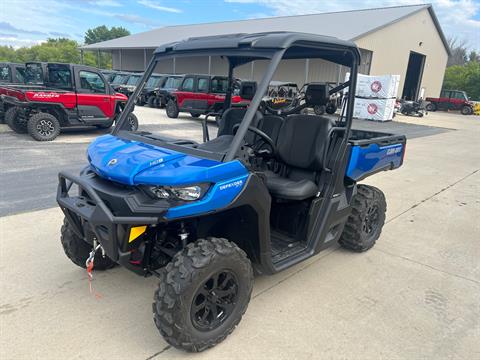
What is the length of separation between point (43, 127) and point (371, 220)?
25.7ft

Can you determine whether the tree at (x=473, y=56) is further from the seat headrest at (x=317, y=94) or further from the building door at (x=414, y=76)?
the seat headrest at (x=317, y=94)

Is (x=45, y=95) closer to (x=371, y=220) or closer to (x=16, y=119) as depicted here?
(x=16, y=119)

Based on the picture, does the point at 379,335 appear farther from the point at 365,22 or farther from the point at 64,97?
the point at 365,22

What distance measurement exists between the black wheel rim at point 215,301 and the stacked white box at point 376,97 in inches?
724

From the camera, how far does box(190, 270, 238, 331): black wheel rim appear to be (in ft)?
7.80

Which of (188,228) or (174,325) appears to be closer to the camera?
(174,325)

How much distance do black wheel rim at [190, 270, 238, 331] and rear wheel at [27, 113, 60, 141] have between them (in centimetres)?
791

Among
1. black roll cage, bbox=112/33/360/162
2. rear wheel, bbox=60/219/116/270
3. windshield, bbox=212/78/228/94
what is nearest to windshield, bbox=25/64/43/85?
windshield, bbox=212/78/228/94

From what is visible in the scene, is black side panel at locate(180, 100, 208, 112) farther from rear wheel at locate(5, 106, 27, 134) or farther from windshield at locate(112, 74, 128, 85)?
windshield at locate(112, 74, 128, 85)

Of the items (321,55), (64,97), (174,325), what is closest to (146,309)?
(174,325)

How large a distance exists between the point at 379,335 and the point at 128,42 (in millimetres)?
40751

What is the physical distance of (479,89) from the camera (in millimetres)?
43406

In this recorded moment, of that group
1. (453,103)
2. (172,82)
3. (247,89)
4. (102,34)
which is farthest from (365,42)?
(102,34)

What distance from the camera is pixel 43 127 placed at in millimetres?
8906
